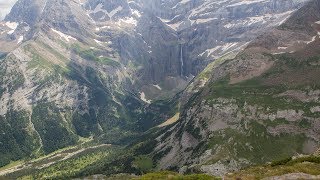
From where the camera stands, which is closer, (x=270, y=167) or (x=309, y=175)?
(x=309, y=175)

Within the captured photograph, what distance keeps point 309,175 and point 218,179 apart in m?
21.4

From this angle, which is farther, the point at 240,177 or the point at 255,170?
the point at 255,170

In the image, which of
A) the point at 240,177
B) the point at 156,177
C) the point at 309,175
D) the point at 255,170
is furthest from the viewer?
the point at 156,177

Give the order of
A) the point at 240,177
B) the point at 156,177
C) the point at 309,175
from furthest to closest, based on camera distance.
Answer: the point at 156,177
the point at 240,177
the point at 309,175

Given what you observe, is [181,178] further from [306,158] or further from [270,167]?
[306,158]

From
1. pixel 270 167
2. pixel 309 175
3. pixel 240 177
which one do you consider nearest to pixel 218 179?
pixel 240 177

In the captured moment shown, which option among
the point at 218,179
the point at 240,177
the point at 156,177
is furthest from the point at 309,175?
the point at 156,177

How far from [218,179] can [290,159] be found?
22.0 meters

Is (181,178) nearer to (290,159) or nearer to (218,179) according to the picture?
(218,179)

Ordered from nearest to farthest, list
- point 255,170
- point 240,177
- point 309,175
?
1. point 309,175
2. point 240,177
3. point 255,170

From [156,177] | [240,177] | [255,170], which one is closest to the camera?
[240,177]

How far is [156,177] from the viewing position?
12188 centimetres

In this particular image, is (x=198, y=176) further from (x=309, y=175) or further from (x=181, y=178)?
(x=309, y=175)

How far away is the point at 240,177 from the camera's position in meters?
95.8
